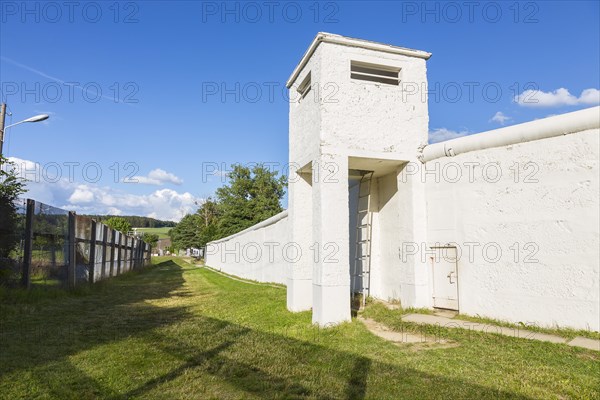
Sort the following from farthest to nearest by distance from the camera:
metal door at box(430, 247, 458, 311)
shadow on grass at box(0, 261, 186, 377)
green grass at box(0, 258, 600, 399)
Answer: metal door at box(430, 247, 458, 311)
shadow on grass at box(0, 261, 186, 377)
green grass at box(0, 258, 600, 399)

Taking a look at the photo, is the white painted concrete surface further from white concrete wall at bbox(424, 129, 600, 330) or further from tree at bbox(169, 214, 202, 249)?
tree at bbox(169, 214, 202, 249)

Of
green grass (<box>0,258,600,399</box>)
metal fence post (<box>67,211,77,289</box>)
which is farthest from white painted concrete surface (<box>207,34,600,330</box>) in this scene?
metal fence post (<box>67,211,77,289</box>)

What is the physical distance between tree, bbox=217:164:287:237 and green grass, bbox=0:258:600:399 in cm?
3559

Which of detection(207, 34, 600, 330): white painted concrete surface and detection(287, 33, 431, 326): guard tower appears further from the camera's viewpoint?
detection(287, 33, 431, 326): guard tower

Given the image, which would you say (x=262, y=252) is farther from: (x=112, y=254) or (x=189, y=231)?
(x=189, y=231)

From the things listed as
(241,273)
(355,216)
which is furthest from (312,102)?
(241,273)

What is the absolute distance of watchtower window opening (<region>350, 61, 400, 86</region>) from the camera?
8.06 meters

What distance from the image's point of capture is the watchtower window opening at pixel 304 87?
8.73 meters

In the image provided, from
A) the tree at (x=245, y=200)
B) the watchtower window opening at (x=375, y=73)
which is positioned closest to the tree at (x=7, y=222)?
the watchtower window opening at (x=375, y=73)

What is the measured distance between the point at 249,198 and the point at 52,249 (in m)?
36.7

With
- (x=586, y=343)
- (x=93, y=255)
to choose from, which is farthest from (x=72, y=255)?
(x=586, y=343)

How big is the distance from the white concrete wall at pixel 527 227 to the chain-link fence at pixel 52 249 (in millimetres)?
9620

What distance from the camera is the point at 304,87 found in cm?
912

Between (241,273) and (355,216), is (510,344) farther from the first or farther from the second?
(241,273)
